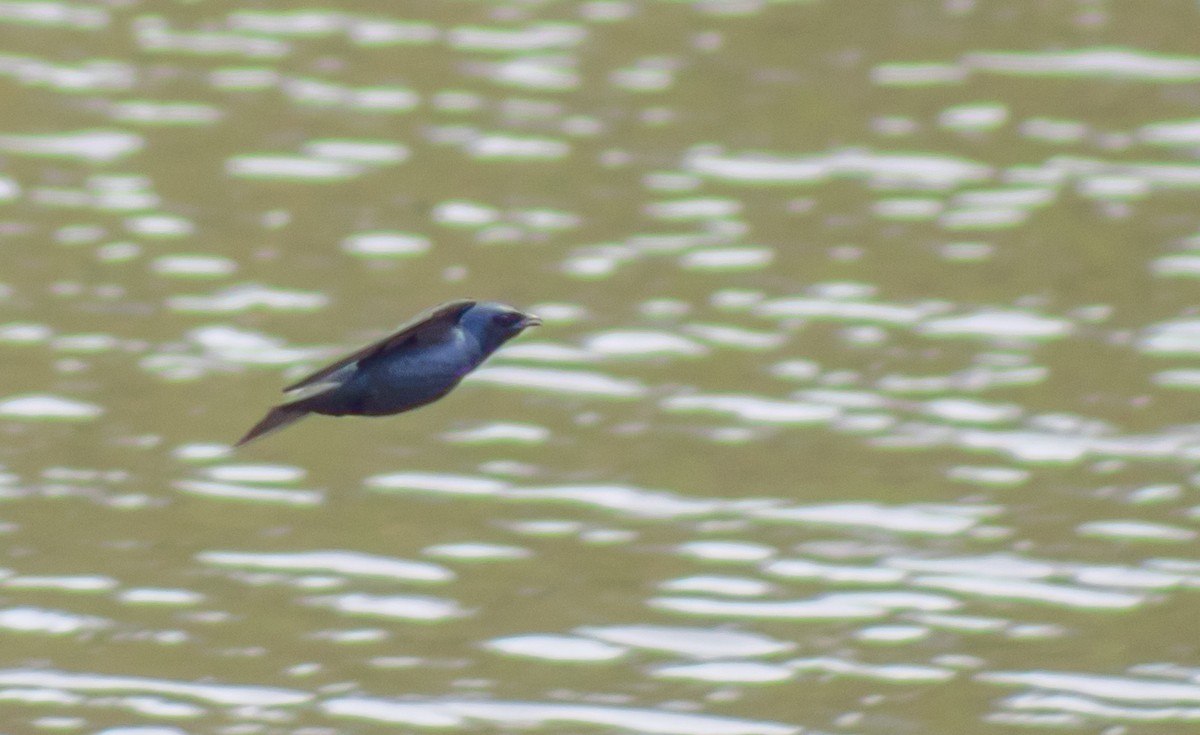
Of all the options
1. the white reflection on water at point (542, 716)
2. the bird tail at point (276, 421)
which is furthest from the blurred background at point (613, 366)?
the bird tail at point (276, 421)

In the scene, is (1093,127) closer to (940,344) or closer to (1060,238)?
(1060,238)

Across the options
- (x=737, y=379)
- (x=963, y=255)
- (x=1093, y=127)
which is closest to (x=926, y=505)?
(x=737, y=379)

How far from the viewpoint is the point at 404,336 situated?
267cm

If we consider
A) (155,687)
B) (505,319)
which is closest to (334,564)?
(155,687)

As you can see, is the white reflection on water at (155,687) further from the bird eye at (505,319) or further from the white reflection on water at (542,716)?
the bird eye at (505,319)

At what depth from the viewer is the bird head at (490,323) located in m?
2.73

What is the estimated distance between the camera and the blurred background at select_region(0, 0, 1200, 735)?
557 centimetres

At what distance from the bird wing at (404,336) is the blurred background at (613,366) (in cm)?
265

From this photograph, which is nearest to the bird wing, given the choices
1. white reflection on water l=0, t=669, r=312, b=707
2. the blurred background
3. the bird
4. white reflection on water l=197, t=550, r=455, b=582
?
the bird

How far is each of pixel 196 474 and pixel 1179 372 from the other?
110 inches

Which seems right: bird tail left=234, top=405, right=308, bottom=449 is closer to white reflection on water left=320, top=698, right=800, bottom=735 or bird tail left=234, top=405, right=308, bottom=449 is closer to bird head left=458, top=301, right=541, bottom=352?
bird head left=458, top=301, right=541, bottom=352

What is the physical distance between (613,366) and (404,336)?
452 cm

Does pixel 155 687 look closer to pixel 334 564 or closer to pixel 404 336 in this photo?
pixel 334 564

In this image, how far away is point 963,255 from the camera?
788 cm
